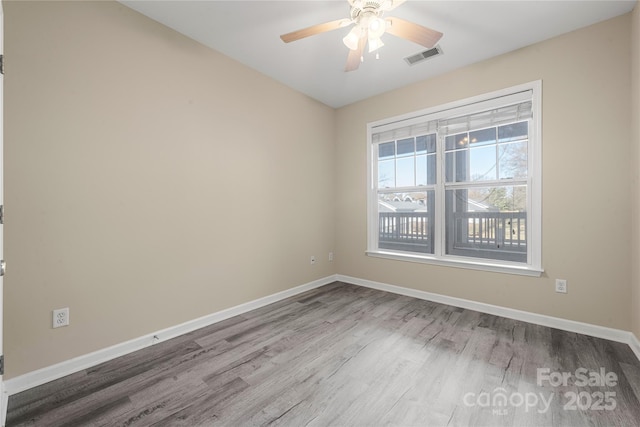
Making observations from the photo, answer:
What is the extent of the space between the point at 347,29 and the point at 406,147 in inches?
67.2

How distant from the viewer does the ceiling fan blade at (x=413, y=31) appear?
1731mm

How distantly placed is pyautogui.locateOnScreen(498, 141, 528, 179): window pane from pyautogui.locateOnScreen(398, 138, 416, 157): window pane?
991mm

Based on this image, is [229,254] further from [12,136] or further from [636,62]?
[636,62]

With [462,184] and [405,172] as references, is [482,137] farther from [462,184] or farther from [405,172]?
[405,172]

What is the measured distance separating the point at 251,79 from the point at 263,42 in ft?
1.73

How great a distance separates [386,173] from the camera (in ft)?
12.5

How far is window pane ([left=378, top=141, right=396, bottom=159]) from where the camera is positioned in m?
3.73

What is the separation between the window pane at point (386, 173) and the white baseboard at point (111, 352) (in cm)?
224

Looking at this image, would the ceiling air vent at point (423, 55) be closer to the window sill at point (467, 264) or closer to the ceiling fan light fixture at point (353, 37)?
the ceiling fan light fixture at point (353, 37)

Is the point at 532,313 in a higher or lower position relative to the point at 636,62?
lower

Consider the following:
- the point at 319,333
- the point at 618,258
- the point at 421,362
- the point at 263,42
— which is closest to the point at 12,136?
the point at 263,42

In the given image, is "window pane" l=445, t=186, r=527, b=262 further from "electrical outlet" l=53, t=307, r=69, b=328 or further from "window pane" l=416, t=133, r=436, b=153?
"electrical outlet" l=53, t=307, r=69, b=328

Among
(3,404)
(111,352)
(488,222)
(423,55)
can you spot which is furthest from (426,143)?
(3,404)

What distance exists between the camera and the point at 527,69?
2611mm
